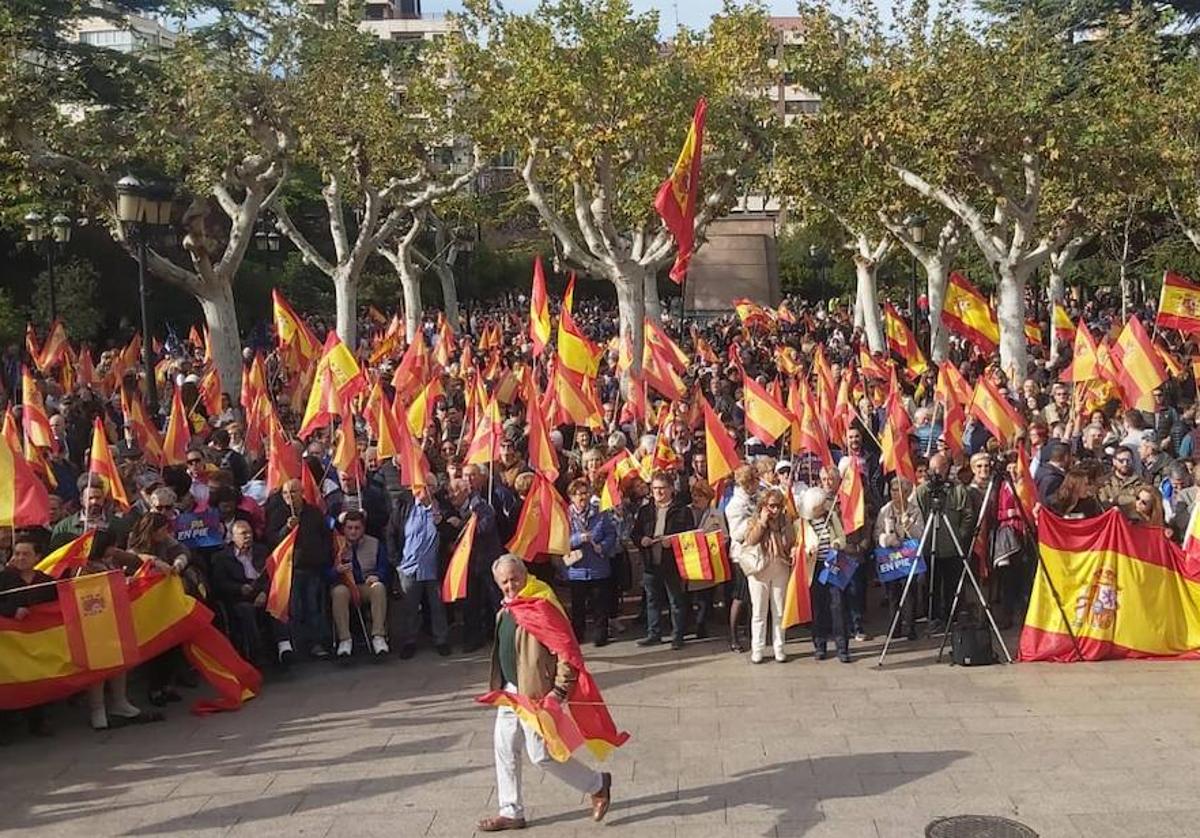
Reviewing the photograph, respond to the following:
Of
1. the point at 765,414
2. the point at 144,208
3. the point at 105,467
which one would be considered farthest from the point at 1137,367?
the point at 144,208

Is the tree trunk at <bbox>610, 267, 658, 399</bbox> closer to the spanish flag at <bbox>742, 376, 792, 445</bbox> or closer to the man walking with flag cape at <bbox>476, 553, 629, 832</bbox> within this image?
the spanish flag at <bbox>742, 376, 792, 445</bbox>

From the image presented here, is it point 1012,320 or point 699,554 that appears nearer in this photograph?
point 699,554

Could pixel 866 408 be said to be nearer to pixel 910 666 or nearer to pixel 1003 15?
pixel 910 666

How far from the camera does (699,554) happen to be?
11391 mm

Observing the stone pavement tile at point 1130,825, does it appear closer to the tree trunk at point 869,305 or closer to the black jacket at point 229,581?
the black jacket at point 229,581

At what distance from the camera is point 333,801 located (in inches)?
315

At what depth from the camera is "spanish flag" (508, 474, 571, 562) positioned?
11266mm

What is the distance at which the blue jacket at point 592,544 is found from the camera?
11547 mm

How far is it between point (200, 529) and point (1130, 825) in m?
7.32

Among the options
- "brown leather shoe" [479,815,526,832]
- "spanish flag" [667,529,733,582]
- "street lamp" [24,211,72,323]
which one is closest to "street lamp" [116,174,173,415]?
"street lamp" [24,211,72,323]

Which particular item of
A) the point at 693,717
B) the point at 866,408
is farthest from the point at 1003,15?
the point at 693,717

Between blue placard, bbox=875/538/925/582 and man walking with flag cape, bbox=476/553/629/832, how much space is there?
14.9 feet

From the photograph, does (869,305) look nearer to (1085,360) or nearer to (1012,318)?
(1012,318)

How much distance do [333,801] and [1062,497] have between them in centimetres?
675
